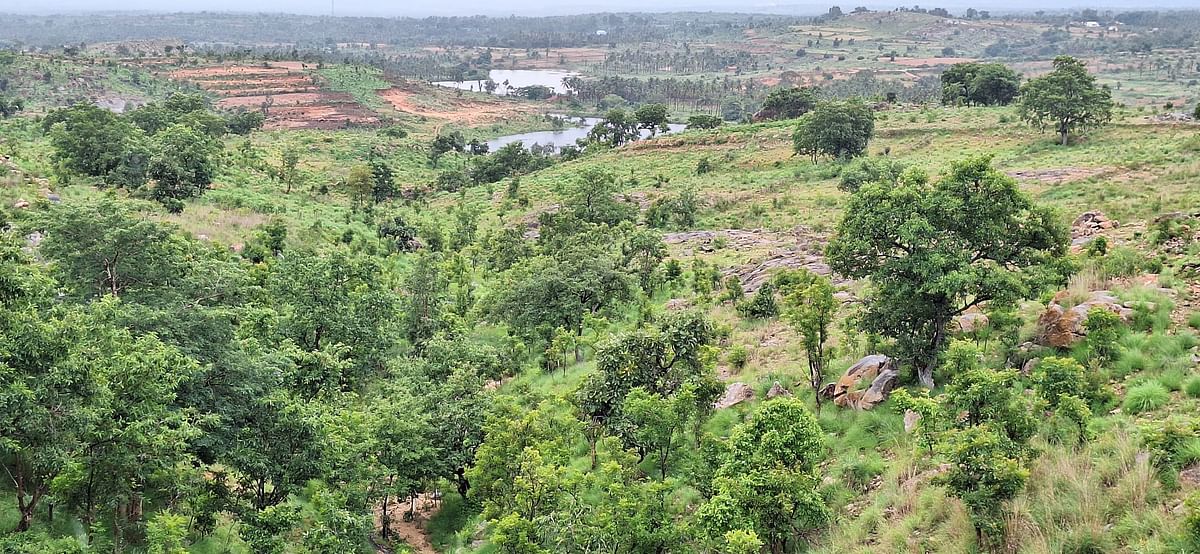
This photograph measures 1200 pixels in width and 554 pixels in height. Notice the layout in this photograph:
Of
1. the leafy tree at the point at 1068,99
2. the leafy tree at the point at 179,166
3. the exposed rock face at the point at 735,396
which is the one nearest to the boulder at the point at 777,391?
the exposed rock face at the point at 735,396

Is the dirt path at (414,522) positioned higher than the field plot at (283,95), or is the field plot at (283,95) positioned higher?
the field plot at (283,95)

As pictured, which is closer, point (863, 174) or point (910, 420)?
point (910, 420)

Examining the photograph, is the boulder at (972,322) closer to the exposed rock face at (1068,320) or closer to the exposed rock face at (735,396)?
the exposed rock face at (1068,320)

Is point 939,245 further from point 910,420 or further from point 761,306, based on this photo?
point 761,306

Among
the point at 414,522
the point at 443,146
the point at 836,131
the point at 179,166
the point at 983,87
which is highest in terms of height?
the point at 983,87

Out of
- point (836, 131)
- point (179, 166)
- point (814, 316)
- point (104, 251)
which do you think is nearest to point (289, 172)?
point (179, 166)

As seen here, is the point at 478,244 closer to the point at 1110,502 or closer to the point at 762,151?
the point at 762,151
